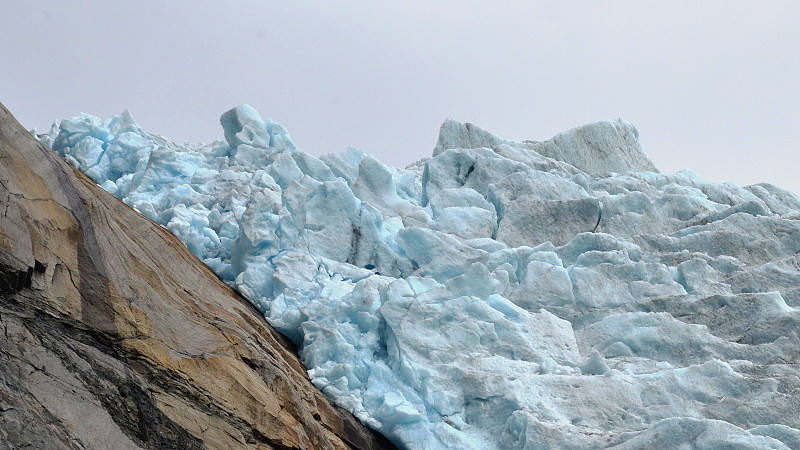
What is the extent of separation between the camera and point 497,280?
9.06 m

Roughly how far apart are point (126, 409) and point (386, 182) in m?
6.48

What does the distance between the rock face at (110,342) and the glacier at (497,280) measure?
1.42 metres

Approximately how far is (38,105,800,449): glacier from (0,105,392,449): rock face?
1.42 meters

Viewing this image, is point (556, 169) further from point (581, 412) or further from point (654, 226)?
point (581, 412)

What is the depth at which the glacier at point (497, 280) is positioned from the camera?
754cm

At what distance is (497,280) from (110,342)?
195 inches

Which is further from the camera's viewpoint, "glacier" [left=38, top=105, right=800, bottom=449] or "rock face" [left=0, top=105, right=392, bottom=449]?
"glacier" [left=38, top=105, right=800, bottom=449]

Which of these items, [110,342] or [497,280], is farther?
[497,280]

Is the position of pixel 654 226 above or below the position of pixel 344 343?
above

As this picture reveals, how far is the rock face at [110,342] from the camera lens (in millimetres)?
4742

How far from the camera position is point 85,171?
35.7 feet

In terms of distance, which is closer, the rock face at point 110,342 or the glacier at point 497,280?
the rock face at point 110,342

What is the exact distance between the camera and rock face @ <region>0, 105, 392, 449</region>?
187 inches

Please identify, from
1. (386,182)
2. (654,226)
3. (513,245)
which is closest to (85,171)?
(386,182)
